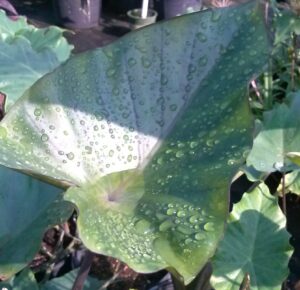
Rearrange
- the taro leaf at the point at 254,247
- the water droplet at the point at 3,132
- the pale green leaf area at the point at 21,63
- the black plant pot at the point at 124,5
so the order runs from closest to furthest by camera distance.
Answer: the water droplet at the point at 3,132
the taro leaf at the point at 254,247
the pale green leaf area at the point at 21,63
the black plant pot at the point at 124,5

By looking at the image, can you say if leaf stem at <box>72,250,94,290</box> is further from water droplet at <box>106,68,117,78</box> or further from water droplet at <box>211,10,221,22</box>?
water droplet at <box>211,10,221,22</box>

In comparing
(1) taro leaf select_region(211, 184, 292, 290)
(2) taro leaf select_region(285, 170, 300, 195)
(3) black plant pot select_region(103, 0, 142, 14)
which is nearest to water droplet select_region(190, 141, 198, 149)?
(1) taro leaf select_region(211, 184, 292, 290)

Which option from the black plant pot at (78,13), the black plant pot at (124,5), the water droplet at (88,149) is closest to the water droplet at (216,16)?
the water droplet at (88,149)

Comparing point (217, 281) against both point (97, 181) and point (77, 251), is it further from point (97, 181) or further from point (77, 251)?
point (77, 251)

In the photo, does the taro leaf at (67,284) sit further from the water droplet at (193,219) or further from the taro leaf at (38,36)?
the water droplet at (193,219)

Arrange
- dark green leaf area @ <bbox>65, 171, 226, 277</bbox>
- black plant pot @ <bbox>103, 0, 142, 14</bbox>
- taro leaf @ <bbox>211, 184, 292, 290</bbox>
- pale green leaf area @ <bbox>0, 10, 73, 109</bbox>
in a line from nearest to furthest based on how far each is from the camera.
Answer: dark green leaf area @ <bbox>65, 171, 226, 277</bbox>, taro leaf @ <bbox>211, 184, 292, 290</bbox>, pale green leaf area @ <bbox>0, 10, 73, 109</bbox>, black plant pot @ <bbox>103, 0, 142, 14</bbox>

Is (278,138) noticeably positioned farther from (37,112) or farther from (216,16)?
(37,112)
